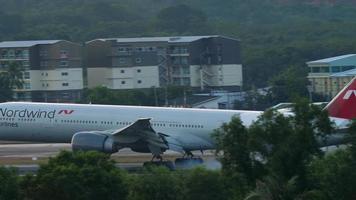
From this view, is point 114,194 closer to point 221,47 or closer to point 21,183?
point 21,183

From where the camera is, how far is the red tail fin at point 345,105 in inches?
2566

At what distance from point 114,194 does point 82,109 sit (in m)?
→ 22.3

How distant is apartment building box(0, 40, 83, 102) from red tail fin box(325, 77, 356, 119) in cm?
5801

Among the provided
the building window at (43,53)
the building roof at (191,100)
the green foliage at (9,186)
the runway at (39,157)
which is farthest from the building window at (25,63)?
the green foliage at (9,186)

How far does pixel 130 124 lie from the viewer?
6519 cm

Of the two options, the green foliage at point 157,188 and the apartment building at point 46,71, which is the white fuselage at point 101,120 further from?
the apartment building at point 46,71

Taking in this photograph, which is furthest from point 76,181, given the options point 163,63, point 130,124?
point 163,63

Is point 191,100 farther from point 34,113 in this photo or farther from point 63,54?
point 34,113

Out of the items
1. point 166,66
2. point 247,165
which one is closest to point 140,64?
point 166,66

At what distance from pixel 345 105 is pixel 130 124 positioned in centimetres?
970

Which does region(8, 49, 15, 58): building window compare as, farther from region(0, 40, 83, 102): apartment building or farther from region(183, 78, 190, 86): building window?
region(183, 78, 190, 86): building window

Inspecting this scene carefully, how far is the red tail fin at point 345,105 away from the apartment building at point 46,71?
2284 inches

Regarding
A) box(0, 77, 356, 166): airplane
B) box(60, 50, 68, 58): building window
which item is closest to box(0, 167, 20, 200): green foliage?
box(0, 77, 356, 166): airplane

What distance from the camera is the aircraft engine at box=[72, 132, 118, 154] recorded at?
6316cm
